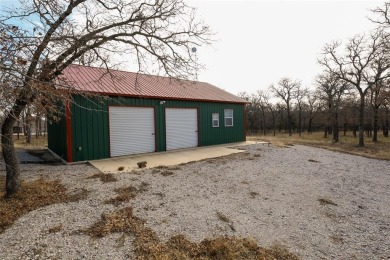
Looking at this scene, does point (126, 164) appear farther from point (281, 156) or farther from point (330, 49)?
point (330, 49)

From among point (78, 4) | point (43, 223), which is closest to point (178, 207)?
point (43, 223)

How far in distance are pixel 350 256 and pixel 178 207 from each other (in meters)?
2.90

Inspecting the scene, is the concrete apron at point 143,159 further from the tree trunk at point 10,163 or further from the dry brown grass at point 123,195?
the tree trunk at point 10,163

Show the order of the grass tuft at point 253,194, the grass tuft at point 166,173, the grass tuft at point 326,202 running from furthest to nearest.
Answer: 1. the grass tuft at point 166,173
2. the grass tuft at point 253,194
3. the grass tuft at point 326,202

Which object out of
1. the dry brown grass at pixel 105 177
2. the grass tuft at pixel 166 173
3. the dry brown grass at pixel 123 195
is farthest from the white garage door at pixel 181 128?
the dry brown grass at pixel 123 195

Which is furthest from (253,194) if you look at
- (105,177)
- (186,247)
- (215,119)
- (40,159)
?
(40,159)

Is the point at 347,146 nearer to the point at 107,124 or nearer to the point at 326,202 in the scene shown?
the point at 326,202

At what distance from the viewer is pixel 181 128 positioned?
1149cm

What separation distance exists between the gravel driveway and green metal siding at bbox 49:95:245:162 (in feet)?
4.60

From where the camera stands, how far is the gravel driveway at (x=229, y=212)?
317cm

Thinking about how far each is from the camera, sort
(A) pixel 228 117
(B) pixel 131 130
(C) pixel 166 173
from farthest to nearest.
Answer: (A) pixel 228 117
(B) pixel 131 130
(C) pixel 166 173

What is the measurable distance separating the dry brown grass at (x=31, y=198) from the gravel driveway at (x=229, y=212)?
0.22m

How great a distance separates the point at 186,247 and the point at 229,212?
56.5 inches

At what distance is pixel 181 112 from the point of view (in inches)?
452
